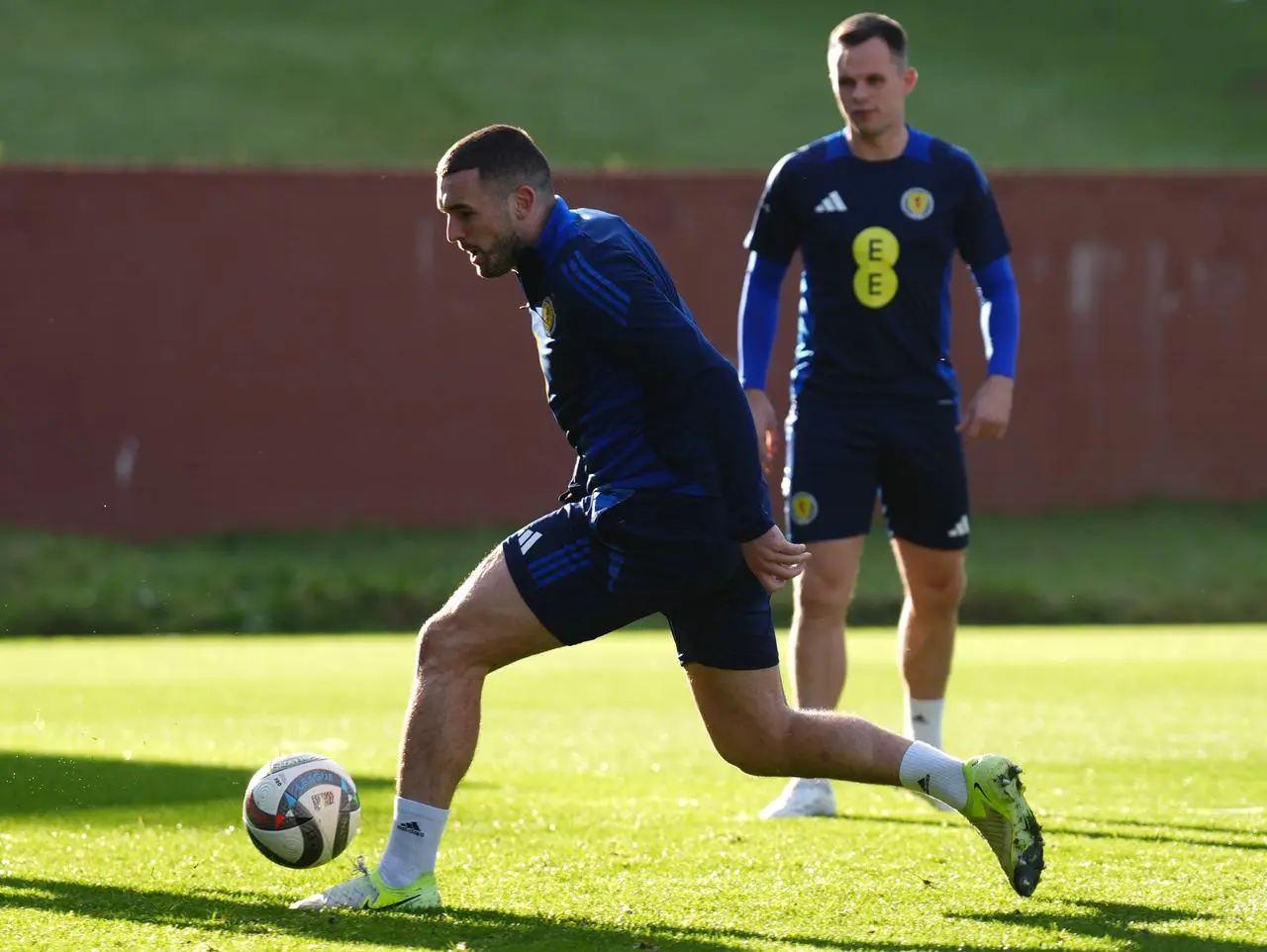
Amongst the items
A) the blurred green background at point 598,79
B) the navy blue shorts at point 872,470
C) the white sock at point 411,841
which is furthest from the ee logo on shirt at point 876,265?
the blurred green background at point 598,79

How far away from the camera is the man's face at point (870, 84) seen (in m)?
6.80

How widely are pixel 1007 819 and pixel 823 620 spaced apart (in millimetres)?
1960

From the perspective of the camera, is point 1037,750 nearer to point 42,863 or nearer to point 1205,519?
point 42,863

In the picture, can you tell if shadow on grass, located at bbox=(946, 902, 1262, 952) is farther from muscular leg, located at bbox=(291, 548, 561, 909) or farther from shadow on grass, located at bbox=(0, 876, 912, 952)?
muscular leg, located at bbox=(291, 548, 561, 909)

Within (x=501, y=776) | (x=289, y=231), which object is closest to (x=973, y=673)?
(x=501, y=776)

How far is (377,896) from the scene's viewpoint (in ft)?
16.2

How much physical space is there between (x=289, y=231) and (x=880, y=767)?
51.7ft

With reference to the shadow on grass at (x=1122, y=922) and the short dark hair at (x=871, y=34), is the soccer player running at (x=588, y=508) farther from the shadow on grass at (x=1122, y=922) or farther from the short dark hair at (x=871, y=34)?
the short dark hair at (x=871, y=34)

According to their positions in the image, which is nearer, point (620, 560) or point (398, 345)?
point (620, 560)

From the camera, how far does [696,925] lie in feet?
15.8

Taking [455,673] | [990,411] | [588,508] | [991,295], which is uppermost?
[991,295]

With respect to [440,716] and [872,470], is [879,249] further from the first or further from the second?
[440,716]

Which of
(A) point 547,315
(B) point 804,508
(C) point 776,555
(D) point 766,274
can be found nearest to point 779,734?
(C) point 776,555

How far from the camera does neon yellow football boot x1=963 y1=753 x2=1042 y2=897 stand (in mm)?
5012
